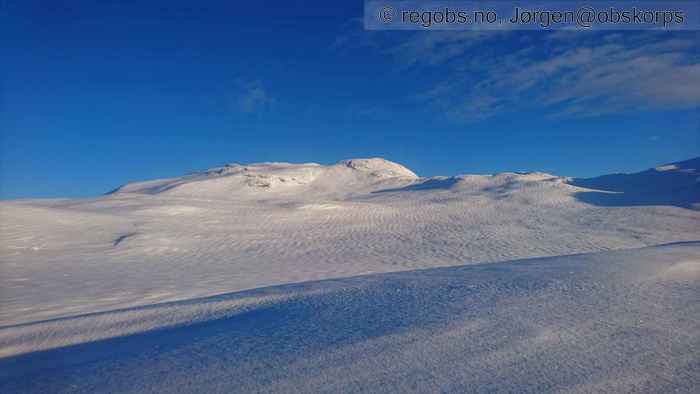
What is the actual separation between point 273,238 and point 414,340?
13.7 m

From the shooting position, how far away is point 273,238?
54.4 ft

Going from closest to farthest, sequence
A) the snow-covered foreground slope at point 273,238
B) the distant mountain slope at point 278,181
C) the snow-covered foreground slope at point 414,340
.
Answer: the snow-covered foreground slope at point 414,340, the snow-covered foreground slope at point 273,238, the distant mountain slope at point 278,181

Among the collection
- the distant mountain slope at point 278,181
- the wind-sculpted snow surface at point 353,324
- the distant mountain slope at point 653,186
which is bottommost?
the wind-sculpted snow surface at point 353,324

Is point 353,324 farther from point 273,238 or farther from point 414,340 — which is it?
point 273,238

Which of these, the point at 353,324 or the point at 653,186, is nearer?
the point at 353,324

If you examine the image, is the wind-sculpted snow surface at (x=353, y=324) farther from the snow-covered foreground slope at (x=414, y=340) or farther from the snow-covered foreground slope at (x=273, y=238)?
the snow-covered foreground slope at (x=273, y=238)

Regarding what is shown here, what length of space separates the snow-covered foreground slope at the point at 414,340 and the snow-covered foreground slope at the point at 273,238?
335 centimetres

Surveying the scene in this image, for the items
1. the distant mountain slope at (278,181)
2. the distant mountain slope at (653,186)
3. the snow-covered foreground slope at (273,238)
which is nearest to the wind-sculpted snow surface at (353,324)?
the snow-covered foreground slope at (273,238)

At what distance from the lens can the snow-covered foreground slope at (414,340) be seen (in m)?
2.75

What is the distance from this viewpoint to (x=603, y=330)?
3186 millimetres

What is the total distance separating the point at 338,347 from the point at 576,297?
2196 millimetres

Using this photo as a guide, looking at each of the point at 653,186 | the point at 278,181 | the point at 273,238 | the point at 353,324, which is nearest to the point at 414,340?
the point at 353,324

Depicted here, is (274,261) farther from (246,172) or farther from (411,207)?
(246,172)

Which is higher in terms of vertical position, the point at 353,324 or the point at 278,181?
the point at 278,181
